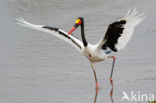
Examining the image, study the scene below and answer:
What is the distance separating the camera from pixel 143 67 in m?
9.77

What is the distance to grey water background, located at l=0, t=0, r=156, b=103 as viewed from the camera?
28.1ft

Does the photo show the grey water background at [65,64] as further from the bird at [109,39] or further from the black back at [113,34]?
the black back at [113,34]

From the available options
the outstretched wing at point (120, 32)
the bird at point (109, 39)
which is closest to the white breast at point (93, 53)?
the bird at point (109, 39)

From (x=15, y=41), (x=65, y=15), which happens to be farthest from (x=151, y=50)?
(x=65, y=15)

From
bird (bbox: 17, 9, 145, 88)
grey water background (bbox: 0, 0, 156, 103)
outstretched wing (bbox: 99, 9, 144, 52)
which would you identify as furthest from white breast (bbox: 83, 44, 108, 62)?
grey water background (bbox: 0, 0, 156, 103)

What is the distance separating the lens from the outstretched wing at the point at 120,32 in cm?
820

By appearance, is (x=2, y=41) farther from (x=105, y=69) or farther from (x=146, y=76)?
(x=146, y=76)

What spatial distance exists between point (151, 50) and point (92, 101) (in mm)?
3527

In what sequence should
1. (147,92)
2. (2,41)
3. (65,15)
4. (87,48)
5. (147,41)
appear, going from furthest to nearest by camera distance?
(65,15) → (2,41) → (147,41) → (87,48) → (147,92)

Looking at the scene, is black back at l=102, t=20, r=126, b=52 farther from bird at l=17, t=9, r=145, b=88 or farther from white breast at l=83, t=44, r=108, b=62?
white breast at l=83, t=44, r=108, b=62

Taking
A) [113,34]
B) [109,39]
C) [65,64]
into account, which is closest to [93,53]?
[109,39]

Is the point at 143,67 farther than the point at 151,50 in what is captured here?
No

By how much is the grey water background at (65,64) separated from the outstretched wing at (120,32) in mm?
769

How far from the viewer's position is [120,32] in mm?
8672
